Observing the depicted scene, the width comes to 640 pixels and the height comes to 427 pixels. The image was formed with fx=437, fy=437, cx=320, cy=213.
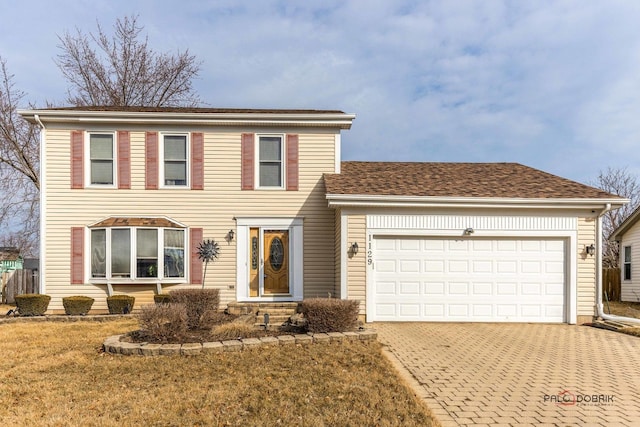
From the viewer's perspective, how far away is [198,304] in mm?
9125

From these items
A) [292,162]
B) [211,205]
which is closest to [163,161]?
[211,205]

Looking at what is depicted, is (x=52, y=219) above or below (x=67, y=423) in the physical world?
above

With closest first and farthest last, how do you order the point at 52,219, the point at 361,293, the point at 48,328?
1. the point at 48,328
2. the point at 361,293
3. the point at 52,219

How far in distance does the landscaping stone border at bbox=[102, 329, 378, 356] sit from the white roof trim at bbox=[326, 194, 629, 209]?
384 cm

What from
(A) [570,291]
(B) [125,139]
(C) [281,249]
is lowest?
(A) [570,291]

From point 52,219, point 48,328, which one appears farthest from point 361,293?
point 52,219

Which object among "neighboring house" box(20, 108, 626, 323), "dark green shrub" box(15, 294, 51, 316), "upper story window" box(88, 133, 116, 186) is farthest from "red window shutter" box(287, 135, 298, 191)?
"dark green shrub" box(15, 294, 51, 316)

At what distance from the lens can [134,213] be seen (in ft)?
40.9

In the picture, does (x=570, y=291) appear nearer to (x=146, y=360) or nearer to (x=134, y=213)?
(x=146, y=360)

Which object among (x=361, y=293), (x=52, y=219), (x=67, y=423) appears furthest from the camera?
(x=52, y=219)

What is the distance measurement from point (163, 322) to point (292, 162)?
646 centimetres

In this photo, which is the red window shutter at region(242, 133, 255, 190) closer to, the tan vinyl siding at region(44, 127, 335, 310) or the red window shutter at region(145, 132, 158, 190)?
the tan vinyl siding at region(44, 127, 335, 310)

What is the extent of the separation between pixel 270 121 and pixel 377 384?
8928mm

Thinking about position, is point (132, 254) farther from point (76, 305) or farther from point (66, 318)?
point (66, 318)
